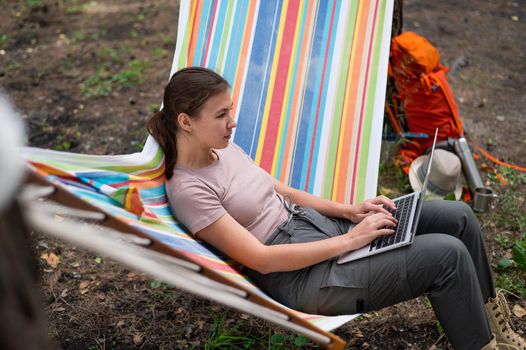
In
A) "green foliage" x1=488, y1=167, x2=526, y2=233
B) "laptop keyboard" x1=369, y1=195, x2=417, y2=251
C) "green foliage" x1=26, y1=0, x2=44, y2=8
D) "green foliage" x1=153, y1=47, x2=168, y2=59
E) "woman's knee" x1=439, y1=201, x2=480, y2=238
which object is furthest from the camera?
"green foliage" x1=26, y1=0, x2=44, y2=8

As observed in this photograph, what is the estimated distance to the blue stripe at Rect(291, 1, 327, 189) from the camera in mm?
2568

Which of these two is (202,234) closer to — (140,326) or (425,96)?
(140,326)

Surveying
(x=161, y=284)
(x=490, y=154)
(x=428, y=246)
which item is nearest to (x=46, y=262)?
(x=161, y=284)

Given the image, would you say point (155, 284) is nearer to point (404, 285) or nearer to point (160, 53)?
point (404, 285)

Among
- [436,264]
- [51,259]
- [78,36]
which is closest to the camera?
[436,264]

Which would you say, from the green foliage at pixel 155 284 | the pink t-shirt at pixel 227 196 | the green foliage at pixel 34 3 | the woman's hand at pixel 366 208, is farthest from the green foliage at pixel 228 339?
the green foliage at pixel 34 3

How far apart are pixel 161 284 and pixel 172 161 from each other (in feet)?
2.79

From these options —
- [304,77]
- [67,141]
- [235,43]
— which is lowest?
[67,141]

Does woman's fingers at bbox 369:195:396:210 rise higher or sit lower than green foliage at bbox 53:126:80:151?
higher

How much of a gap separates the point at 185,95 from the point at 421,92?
1.76 m

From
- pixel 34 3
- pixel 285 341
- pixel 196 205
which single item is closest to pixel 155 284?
pixel 285 341

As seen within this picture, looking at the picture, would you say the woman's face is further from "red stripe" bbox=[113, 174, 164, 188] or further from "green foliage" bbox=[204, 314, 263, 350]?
"green foliage" bbox=[204, 314, 263, 350]

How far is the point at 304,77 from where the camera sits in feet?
9.02

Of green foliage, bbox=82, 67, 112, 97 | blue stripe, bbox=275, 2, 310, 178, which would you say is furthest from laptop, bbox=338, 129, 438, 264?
green foliage, bbox=82, 67, 112, 97
